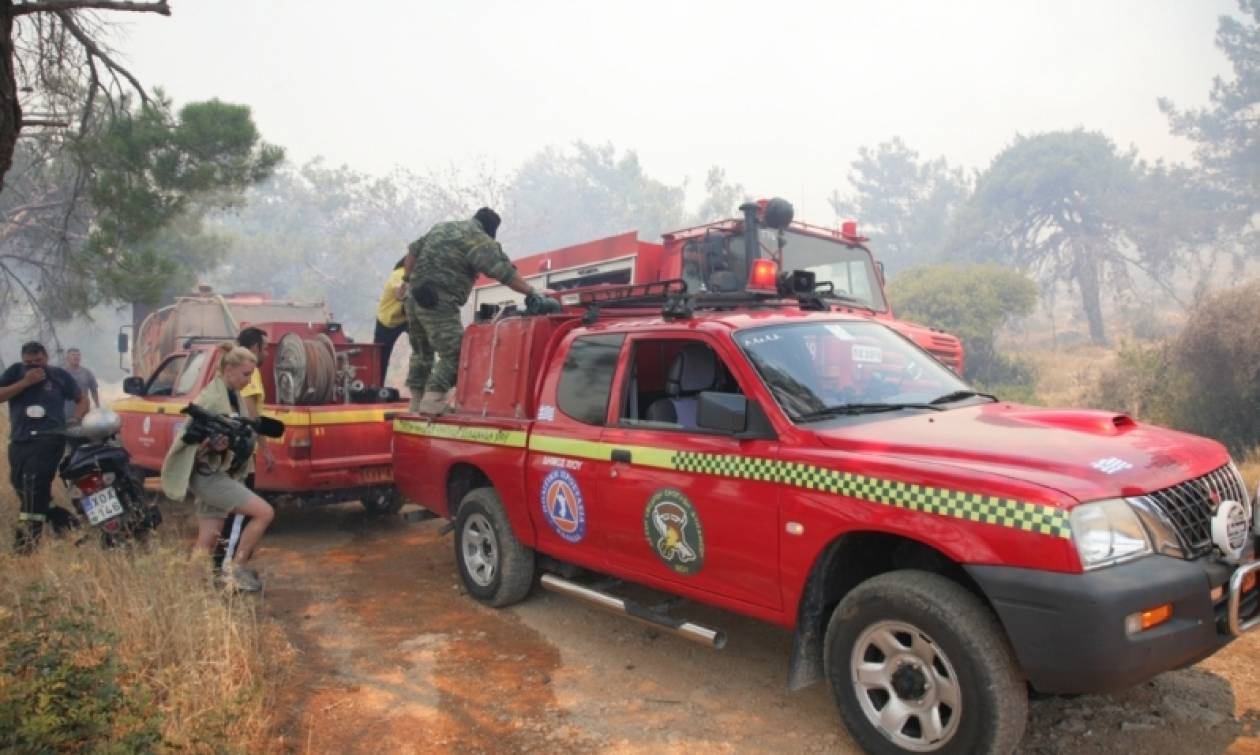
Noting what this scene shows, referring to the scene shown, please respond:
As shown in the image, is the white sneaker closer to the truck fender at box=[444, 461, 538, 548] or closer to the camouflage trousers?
the truck fender at box=[444, 461, 538, 548]

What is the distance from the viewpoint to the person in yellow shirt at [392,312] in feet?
25.1

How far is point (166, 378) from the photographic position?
28.0ft

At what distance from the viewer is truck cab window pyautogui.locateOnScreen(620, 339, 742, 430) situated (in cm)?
427

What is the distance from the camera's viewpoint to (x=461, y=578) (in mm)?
5555

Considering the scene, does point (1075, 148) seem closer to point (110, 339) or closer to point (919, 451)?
point (919, 451)

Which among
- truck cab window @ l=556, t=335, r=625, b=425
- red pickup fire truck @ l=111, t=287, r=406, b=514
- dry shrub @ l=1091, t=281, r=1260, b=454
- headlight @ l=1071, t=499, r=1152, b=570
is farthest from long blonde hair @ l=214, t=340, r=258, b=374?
dry shrub @ l=1091, t=281, r=1260, b=454

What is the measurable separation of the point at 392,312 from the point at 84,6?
358cm

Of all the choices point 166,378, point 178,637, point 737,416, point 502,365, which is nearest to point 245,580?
point 178,637

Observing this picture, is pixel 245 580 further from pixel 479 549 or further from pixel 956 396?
pixel 956 396

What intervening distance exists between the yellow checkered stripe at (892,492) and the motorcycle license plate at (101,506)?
4.26 meters

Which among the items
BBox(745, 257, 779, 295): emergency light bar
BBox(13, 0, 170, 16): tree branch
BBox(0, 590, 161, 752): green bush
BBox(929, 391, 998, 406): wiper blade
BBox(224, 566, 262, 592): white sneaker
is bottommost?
BBox(224, 566, 262, 592): white sneaker

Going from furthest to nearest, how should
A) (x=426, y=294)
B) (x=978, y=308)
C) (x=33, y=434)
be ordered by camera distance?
(x=978, y=308) → (x=426, y=294) → (x=33, y=434)

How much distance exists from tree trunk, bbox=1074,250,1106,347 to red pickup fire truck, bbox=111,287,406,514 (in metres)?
29.8

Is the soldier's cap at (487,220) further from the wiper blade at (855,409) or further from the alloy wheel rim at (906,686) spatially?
the alloy wheel rim at (906,686)
